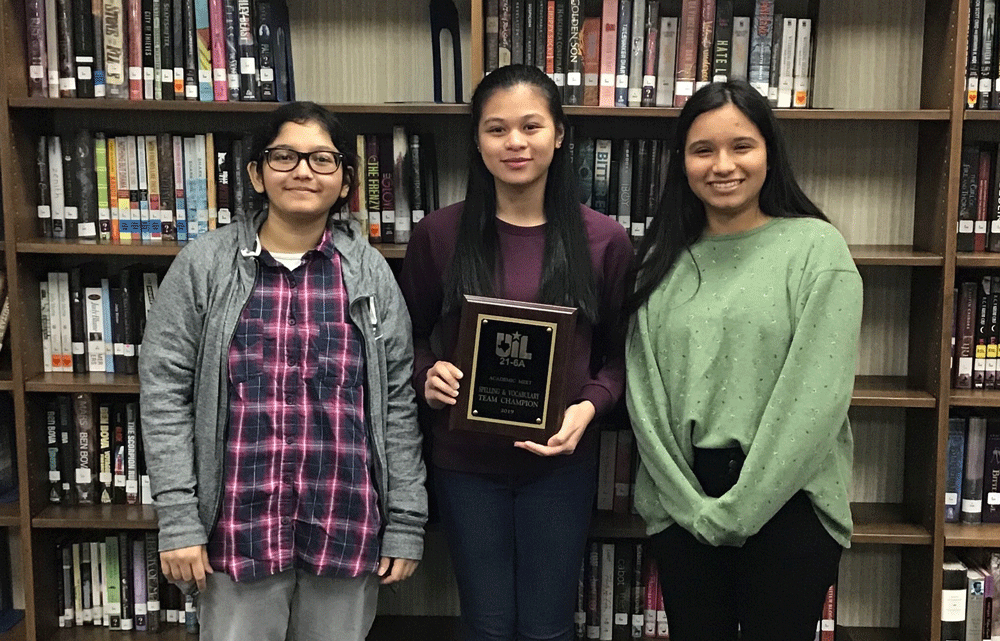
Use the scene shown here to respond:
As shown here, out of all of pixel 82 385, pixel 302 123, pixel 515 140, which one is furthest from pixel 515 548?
pixel 82 385

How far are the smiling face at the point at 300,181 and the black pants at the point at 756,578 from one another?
2.91 ft

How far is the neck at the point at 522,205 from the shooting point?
183 cm

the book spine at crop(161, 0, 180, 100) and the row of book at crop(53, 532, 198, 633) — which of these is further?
the row of book at crop(53, 532, 198, 633)

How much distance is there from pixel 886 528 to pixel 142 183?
212 centimetres

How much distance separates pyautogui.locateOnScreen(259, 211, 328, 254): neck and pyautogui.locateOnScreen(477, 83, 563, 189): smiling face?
38 centimetres

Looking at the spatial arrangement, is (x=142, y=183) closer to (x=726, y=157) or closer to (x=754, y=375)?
(x=726, y=157)

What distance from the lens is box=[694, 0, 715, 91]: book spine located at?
86.1 inches

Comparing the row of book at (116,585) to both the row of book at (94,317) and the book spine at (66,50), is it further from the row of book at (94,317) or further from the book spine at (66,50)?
the book spine at (66,50)

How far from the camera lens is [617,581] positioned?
241cm

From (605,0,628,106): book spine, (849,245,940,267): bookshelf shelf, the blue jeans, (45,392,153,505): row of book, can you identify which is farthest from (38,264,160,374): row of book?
(849,245,940,267): bookshelf shelf

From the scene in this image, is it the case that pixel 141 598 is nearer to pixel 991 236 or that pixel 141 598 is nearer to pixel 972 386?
pixel 972 386

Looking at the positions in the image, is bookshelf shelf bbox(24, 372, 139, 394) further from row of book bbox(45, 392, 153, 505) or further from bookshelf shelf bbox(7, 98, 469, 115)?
bookshelf shelf bbox(7, 98, 469, 115)

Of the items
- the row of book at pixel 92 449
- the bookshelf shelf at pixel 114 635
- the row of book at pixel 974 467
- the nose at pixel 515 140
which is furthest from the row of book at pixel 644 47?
the bookshelf shelf at pixel 114 635

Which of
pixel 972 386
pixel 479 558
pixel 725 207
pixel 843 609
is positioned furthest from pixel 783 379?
pixel 843 609
